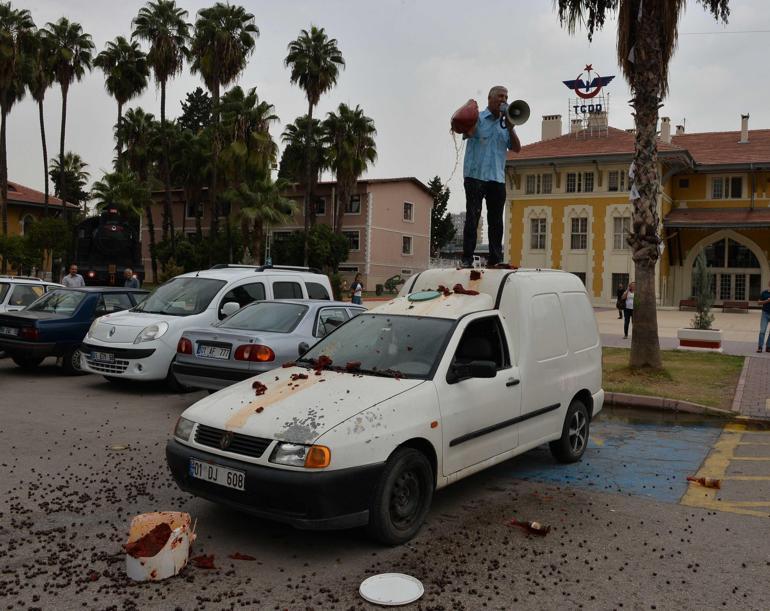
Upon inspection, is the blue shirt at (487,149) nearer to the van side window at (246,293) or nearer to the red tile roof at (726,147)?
the van side window at (246,293)

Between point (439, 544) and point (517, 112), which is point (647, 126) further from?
point (439, 544)

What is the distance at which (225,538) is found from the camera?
15.1 ft

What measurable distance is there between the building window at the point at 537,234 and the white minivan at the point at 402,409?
134 feet

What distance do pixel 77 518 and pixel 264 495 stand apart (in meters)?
1.65

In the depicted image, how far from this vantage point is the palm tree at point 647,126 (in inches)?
482

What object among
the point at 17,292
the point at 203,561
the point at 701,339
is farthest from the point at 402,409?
the point at 701,339

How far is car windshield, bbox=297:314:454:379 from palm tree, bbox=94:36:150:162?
138ft

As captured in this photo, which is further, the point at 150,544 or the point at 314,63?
the point at 314,63

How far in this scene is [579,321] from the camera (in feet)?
23.2

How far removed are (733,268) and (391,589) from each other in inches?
1849

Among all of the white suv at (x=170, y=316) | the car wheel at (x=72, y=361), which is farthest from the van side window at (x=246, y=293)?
the car wheel at (x=72, y=361)

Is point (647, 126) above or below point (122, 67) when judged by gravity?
below

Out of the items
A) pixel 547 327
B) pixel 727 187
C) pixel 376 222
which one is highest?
pixel 727 187

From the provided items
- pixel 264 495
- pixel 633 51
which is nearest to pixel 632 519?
pixel 264 495
